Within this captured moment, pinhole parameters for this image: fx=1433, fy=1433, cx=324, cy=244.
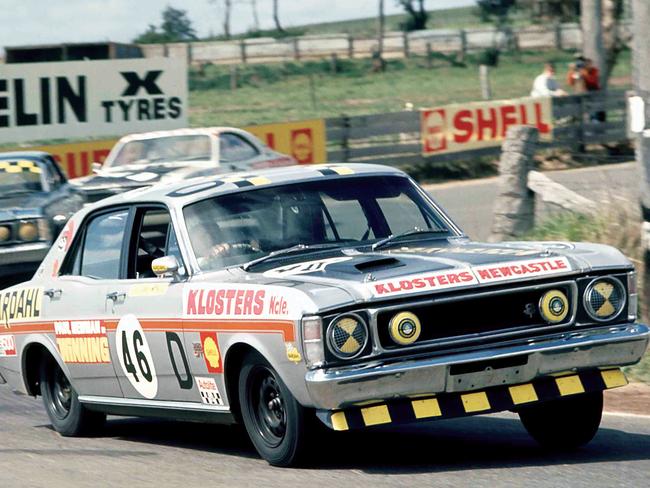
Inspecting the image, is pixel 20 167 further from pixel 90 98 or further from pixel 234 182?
pixel 90 98

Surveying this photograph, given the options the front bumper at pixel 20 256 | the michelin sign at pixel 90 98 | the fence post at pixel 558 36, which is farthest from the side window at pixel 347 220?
the fence post at pixel 558 36

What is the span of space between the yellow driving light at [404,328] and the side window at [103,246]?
2.30m

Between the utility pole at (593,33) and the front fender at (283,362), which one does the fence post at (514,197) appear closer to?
the front fender at (283,362)

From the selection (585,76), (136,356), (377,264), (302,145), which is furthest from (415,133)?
(377,264)

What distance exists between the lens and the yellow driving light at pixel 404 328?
21.9 ft

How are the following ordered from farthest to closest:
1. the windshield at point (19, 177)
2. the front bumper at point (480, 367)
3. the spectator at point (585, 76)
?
the spectator at point (585, 76)
the windshield at point (19, 177)
the front bumper at point (480, 367)

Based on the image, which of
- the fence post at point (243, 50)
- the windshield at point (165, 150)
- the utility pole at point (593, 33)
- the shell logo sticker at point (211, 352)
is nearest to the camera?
the shell logo sticker at point (211, 352)

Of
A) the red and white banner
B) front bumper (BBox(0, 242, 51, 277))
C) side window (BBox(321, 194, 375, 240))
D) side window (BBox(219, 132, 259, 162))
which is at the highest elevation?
side window (BBox(219, 132, 259, 162))

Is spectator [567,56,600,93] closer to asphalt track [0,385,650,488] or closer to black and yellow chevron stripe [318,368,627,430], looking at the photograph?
asphalt track [0,385,650,488]

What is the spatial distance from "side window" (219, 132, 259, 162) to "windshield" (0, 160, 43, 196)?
14.4 feet

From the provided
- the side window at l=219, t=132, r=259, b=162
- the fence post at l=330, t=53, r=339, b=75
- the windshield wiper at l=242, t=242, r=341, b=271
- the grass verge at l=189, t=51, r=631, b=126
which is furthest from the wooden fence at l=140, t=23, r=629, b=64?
the windshield wiper at l=242, t=242, r=341, b=271

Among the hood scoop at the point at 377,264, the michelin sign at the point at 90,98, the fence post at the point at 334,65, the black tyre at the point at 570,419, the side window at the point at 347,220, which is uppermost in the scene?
the fence post at the point at 334,65

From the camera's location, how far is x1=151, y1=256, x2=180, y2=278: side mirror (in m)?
7.60

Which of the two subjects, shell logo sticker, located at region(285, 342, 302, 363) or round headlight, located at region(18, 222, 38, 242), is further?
round headlight, located at region(18, 222, 38, 242)
